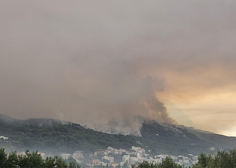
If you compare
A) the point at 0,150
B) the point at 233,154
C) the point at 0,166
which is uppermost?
the point at 233,154

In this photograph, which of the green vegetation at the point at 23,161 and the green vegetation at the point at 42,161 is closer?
the green vegetation at the point at 23,161

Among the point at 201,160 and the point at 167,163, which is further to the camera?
the point at 201,160

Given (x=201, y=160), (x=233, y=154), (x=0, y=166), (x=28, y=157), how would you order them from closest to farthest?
1. (x=0, y=166)
2. (x=28, y=157)
3. (x=233, y=154)
4. (x=201, y=160)

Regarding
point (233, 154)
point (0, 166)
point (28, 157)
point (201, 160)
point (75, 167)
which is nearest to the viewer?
point (0, 166)

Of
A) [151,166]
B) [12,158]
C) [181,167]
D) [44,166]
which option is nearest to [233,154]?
[181,167]

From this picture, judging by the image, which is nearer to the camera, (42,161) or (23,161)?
(23,161)

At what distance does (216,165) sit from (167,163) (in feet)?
39.5

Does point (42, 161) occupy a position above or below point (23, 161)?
above

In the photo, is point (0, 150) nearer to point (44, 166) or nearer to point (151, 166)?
point (44, 166)

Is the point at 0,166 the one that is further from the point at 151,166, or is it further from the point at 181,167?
the point at 181,167

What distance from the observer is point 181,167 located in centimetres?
5450

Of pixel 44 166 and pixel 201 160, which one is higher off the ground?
pixel 201 160

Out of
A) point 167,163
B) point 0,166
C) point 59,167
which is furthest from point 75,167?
point 167,163

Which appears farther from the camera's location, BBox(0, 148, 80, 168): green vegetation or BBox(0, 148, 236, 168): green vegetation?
BBox(0, 148, 236, 168): green vegetation
